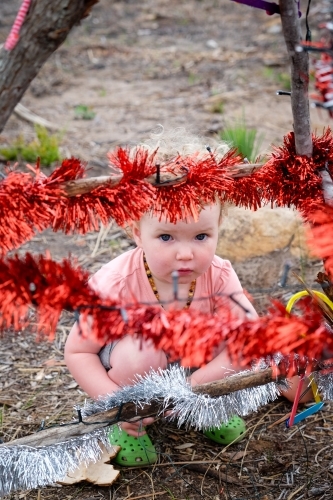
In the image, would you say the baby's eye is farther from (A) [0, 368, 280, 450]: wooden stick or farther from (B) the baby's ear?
(A) [0, 368, 280, 450]: wooden stick

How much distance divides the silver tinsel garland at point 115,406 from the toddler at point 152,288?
17 centimetres

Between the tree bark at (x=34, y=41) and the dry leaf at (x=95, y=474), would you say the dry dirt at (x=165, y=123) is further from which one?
the tree bark at (x=34, y=41)

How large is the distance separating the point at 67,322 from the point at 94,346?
2.60 ft

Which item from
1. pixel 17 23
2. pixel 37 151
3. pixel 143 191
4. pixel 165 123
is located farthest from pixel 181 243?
pixel 165 123

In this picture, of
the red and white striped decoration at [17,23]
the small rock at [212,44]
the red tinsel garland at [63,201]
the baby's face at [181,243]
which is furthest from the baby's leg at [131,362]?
the small rock at [212,44]

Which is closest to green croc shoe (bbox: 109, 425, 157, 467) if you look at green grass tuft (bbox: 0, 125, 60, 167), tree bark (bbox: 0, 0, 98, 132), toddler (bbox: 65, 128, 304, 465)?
toddler (bbox: 65, 128, 304, 465)

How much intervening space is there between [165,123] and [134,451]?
10.9 ft

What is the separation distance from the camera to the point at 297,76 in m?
1.11

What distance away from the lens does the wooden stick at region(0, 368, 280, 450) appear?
4.17 ft

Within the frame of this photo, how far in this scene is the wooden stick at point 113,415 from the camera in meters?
1.27

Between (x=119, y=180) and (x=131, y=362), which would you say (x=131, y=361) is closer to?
(x=131, y=362)

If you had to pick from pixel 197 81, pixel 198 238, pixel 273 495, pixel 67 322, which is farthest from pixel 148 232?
pixel 197 81

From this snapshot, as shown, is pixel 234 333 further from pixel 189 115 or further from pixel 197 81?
pixel 197 81

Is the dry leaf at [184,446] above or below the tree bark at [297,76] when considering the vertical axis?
below
